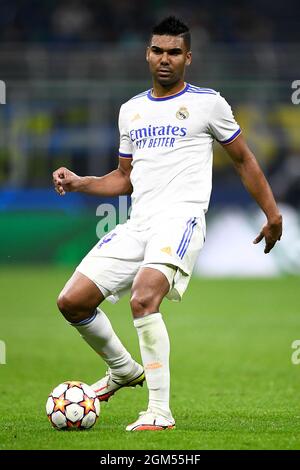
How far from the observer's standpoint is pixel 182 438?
5.74 meters

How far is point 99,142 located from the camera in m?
19.5

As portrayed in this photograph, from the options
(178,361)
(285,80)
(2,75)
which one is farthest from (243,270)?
(178,361)

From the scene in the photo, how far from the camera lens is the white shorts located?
20.6ft

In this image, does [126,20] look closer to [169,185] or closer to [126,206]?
[126,206]

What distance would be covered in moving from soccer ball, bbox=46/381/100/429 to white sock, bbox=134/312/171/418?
0.44 m

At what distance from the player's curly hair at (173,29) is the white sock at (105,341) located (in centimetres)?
187

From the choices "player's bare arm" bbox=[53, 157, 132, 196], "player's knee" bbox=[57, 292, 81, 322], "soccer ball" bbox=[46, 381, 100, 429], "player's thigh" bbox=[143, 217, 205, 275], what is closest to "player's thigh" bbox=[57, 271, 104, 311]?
"player's knee" bbox=[57, 292, 81, 322]

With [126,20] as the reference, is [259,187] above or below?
below

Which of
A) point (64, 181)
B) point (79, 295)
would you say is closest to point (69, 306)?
point (79, 295)

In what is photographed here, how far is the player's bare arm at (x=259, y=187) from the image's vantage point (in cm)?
646

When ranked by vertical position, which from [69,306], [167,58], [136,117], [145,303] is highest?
[167,58]

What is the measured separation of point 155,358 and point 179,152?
1349 mm

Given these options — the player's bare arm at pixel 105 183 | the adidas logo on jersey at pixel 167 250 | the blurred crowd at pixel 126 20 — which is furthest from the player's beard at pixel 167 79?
the blurred crowd at pixel 126 20

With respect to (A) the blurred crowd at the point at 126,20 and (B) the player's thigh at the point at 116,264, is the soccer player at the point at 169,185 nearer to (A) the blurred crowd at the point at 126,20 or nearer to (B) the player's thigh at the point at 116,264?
(B) the player's thigh at the point at 116,264
